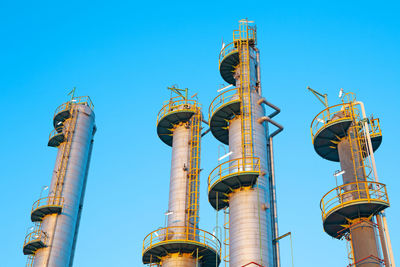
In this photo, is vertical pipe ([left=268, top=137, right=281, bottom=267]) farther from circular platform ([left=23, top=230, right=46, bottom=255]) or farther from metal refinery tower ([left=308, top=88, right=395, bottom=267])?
circular platform ([left=23, top=230, right=46, bottom=255])

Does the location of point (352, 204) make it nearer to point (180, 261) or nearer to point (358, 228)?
point (358, 228)

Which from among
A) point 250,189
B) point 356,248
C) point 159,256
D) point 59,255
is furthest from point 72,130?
point 356,248

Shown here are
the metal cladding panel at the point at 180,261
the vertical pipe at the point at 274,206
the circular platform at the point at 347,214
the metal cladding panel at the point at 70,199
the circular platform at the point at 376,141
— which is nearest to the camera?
the circular platform at the point at 347,214

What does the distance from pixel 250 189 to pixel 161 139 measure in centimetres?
1961

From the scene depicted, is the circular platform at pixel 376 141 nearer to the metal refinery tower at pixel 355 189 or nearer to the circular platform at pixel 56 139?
the metal refinery tower at pixel 355 189

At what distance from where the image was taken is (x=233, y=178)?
39094 mm

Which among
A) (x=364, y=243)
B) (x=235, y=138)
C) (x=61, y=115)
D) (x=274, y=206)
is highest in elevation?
(x=61, y=115)

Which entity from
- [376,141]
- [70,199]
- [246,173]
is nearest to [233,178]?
[246,173]

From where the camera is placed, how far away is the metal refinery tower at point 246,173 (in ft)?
121

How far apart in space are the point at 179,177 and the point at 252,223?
13.8 m

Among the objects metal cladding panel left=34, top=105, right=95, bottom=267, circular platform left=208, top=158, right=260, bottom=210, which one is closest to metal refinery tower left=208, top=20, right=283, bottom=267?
circular platform left=208, top=158, right=260, bottom=210

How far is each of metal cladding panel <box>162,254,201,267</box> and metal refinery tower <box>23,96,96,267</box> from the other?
46.3 ft

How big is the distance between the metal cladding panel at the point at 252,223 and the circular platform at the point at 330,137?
546 centimetres

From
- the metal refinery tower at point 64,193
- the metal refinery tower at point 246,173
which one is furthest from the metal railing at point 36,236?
the metal refinery tower at point 246,173
